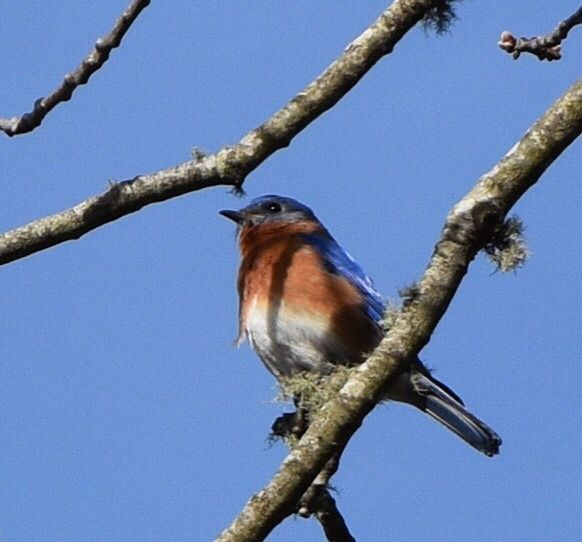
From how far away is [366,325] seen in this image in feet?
26.7

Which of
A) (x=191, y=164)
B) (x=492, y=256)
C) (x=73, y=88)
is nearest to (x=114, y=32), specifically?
(x=73, y=88)

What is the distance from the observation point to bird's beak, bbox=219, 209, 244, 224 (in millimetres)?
9633

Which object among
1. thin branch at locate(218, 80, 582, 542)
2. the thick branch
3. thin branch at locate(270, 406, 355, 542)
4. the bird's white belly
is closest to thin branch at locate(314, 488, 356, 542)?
thin branch at locate(270, 406, 355, 542)

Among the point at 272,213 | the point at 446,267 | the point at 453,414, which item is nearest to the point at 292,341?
the point at 453,414

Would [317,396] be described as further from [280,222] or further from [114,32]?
[280,222]

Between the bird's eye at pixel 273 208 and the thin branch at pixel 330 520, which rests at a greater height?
the bird's eye at pixel 273 208

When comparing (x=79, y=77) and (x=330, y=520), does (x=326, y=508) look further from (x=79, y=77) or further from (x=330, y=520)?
(x=79, y=77)

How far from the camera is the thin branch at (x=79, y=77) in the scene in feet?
16.8

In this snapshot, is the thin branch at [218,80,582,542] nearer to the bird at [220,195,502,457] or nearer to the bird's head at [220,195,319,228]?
the bird at [220,195,502,457]

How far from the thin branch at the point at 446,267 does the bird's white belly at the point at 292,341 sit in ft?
11.9

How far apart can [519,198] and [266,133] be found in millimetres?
1022

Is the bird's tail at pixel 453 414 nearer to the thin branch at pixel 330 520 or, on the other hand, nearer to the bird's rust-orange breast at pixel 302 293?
the bird's rust-orange breast at pixel 302 293

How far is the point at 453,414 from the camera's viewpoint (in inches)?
A: 326

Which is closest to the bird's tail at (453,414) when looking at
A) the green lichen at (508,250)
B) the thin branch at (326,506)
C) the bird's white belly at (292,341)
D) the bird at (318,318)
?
the bird at (318,318)
